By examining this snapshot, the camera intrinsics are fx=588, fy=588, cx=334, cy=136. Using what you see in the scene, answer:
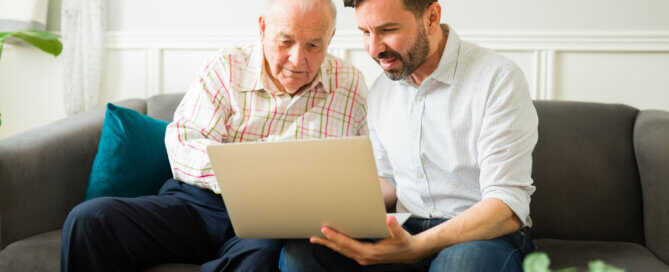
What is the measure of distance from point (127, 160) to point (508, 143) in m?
1.07

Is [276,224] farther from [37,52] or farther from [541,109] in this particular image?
[37,52]

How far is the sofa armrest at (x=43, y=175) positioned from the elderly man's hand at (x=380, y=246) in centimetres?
89

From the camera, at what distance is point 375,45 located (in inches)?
54.6

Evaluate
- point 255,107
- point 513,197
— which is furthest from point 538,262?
point 255,107

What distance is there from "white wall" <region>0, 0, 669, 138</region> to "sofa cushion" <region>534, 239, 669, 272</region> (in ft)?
2.18

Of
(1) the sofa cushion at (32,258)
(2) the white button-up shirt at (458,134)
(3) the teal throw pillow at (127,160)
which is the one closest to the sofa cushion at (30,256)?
(1) the sofa cushion at (32,258)

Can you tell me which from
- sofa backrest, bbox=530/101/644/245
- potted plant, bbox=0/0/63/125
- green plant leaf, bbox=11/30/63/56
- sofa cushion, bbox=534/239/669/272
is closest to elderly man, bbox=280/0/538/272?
sofa cushion, bbox=534/239/669/272

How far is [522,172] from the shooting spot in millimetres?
→ 1239

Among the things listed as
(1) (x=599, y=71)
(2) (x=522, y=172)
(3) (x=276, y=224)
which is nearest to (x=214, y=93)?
(3) (x=276, y=224)

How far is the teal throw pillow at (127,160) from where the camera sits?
1691 mm

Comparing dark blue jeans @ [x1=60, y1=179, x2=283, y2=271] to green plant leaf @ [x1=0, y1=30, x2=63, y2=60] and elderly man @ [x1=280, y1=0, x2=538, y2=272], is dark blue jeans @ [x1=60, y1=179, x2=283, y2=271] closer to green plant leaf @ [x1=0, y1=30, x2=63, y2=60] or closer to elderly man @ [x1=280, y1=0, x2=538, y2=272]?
elderly man @ [x1=280, y1=0, x2=538, y2=272]

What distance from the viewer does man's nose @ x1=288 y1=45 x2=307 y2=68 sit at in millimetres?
1537

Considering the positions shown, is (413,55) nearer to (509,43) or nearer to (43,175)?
(509,43)

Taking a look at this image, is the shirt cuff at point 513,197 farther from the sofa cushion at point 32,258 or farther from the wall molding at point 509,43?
the wall molding at point 509,43
